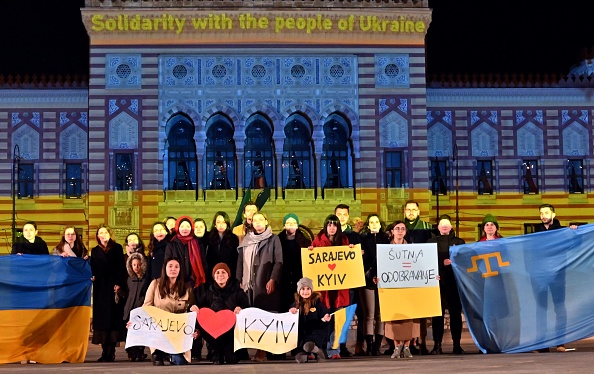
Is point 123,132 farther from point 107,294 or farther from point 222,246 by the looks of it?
point 222,246

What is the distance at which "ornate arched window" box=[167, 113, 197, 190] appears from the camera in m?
28.0

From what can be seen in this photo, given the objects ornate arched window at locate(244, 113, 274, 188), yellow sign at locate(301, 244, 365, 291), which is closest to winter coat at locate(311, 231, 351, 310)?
yellow sign at locate(301, 244, 365, 291)

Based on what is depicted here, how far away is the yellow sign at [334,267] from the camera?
1240 centimetres

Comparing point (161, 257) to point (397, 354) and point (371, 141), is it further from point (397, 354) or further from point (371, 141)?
point (371, 141)

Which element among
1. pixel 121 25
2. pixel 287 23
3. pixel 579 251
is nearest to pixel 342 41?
pixel 287 23

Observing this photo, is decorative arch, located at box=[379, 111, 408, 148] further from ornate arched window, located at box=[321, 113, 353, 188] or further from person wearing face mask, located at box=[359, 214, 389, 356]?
person wearing face mask, located at box=[359, 214, 389, 356]

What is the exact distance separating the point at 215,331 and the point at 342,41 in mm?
17747

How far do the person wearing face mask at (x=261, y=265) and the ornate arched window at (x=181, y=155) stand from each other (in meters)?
15.8

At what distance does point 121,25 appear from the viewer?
90.8ft

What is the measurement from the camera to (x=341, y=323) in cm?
1218

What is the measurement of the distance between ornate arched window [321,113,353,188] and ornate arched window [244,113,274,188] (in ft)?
5.26

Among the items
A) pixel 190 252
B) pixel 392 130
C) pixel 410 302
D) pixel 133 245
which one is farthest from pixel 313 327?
pixel 392 130

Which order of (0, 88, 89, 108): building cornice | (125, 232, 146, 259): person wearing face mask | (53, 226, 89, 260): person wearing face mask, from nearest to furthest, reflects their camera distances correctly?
(125, 232, 146, 259): person wearing face mask < (53, 226, 89, 260): person wearing face mask < (0, 88, 89, 108): building cornice

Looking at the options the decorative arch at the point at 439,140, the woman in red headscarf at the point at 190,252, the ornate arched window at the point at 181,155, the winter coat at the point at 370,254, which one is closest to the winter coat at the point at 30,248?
the woman in red headscarf at the point at 190,252
